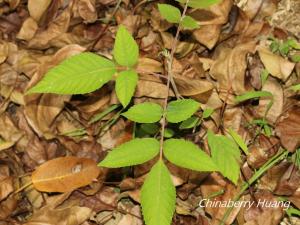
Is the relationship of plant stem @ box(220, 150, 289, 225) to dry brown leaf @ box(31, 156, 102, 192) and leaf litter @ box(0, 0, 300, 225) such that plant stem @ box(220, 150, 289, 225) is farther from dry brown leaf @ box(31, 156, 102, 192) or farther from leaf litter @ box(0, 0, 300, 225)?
dry brown leaf @ box(31, 156, 102, 192)

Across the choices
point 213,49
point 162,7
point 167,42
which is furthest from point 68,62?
point 213,49

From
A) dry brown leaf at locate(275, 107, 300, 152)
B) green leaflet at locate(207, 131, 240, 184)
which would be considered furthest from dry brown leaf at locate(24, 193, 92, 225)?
dry brown leaf at locate(275, 107, 300, 152)

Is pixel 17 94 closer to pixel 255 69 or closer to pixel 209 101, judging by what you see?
pixel 209 101

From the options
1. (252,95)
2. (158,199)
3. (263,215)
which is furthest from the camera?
(252,95)

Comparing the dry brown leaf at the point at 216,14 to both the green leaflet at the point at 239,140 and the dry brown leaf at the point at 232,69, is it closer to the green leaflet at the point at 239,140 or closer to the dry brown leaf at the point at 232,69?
the dry brown leaf at the point at 232,69

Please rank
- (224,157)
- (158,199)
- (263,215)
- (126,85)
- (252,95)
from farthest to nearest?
(252,95), (263,215), (224,157), (126,85), (158,199)

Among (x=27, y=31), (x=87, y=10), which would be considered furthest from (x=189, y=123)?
(x=27, y=31)

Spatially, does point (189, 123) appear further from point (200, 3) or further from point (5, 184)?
point (5, 184)
